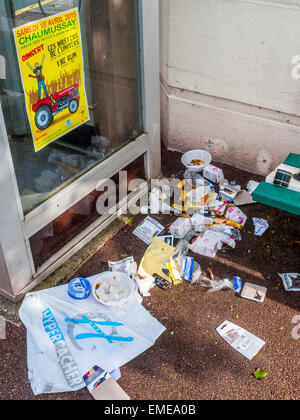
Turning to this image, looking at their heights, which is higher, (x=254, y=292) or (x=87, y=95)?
(x=87, y=95)

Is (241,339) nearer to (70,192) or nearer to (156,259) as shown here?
(156,259)

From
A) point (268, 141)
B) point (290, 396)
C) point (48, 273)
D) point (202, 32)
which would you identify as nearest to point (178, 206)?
point (268, 141)

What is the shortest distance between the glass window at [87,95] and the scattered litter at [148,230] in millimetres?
707

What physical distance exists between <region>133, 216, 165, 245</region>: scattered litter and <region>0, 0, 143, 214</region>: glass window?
27.8 inches

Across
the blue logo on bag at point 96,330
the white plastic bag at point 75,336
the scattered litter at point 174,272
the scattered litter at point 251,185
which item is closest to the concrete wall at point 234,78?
the scattered litter at point 251,185

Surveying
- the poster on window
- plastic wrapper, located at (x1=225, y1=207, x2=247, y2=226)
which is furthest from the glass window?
plastic wrapper, located at (x1=225, y1=207, x2=247, y2=226)

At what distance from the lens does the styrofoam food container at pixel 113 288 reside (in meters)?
3.37

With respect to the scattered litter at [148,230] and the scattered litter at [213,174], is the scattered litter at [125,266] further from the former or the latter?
the scattered litter at [213,174]

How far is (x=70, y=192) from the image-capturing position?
3539 mm

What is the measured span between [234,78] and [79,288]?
96.0 inches

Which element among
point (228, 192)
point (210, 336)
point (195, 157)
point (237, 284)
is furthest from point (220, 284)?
point (195, 157)

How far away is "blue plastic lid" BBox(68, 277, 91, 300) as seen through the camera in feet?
11.2

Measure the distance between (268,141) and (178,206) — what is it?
3.62 feet

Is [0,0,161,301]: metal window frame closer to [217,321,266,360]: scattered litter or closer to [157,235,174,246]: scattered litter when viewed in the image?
[157,235,174,246]: scattered litter
